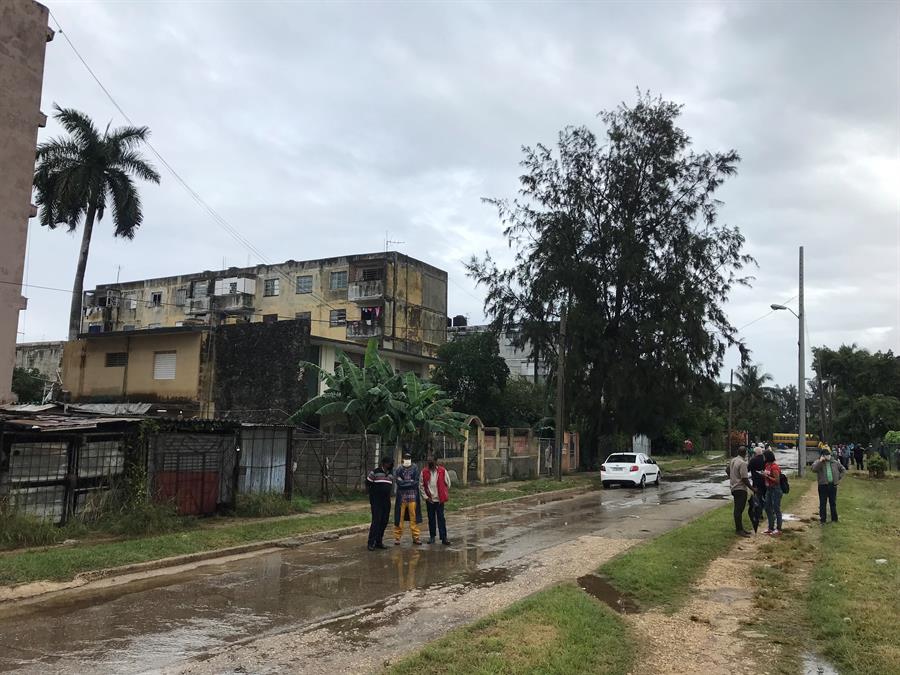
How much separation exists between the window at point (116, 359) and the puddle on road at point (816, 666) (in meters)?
36.8

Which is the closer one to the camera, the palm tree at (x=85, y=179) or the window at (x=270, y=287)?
the palm tree at (x=85, y=179)

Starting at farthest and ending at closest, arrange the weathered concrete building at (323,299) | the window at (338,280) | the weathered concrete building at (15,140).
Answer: the window at (338,280) → the weathered concrete building at (323,299) → the weathered concrete building at (15,140)

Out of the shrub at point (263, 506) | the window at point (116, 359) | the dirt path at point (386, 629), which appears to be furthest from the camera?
the window at point (116, 359)

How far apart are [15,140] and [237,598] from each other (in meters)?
22.3

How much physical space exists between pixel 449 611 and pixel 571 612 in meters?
1.47

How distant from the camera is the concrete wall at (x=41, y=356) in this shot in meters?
62.6

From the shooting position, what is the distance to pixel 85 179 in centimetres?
3591

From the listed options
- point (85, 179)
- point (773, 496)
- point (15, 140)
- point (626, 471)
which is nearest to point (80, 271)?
point (85, 179)

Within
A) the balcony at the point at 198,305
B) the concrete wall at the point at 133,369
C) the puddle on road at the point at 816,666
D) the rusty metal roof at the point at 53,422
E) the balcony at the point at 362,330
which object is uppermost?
the balcony at the point at 198,305

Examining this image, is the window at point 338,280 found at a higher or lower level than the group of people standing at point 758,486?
higher

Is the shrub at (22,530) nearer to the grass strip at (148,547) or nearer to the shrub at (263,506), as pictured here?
the grass strip at (148,547)

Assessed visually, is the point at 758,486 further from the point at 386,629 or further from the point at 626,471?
the point at 626,471

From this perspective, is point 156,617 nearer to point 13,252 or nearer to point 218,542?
point 218,542

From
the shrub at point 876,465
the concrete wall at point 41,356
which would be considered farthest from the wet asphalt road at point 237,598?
the concrete wall at point 41,356
